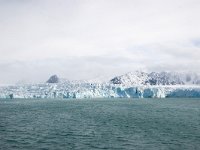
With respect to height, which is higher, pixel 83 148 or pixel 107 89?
pixel 107 89

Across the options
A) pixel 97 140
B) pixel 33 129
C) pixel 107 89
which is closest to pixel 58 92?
pixel 107 89

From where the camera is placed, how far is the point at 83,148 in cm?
3938

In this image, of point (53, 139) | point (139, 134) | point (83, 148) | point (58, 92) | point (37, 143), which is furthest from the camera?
point (58, 92)

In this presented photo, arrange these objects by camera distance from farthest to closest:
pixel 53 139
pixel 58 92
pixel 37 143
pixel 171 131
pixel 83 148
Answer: pixel 58 92 → pixel 171 131 → pixel 53 139 → pixel 37 143 → pixel 83 148

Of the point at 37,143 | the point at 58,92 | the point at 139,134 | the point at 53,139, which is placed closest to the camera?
the point at 37,143

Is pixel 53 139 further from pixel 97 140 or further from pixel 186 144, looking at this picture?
pixel 186 144

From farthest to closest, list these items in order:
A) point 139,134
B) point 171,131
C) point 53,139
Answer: point 171,131 < point 139,134 < point 53,139

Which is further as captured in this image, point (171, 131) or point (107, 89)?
point (107, 89)

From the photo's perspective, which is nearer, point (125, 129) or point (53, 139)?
point (53, 139)

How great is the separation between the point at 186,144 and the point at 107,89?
6180 inches

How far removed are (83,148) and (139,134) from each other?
1300 centimetres

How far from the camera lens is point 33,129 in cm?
5475

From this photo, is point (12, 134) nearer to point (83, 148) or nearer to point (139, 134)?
point (83, 148)

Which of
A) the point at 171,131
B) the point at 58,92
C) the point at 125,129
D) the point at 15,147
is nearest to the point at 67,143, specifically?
the point at 15,147
